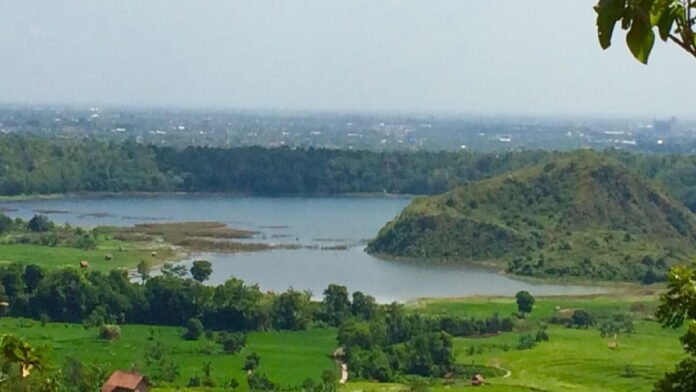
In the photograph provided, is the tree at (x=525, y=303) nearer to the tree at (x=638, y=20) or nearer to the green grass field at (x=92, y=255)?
the green grass field at (x=92, y=255)

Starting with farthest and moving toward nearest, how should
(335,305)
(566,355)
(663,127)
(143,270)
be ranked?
(663,127) → (143,270) → (335,305) → (566,355)

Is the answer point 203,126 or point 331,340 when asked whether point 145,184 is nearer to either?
point 331,340

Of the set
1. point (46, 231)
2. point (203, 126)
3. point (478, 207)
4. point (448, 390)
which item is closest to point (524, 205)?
point (478, 207)

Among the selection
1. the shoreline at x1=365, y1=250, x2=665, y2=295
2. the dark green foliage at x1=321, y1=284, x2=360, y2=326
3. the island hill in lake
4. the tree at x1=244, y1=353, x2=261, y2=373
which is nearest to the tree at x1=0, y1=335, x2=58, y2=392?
the tree at x1=244, y1=353, x2=261, y2=373

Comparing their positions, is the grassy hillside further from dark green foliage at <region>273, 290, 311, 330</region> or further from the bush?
the bush

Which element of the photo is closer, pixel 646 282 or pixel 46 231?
pixel 646 282

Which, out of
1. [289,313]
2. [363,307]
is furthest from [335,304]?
[289,313]

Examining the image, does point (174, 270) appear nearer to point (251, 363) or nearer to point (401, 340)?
point (401, 340)

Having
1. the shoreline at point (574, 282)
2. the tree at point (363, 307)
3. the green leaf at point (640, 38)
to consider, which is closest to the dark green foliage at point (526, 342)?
the tree at point (363, 307)
